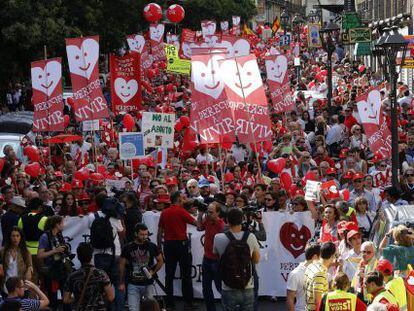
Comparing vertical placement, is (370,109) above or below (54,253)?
above

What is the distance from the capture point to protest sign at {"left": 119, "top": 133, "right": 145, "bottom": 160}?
19.8 meters

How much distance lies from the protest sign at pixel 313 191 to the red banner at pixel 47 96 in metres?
7.13

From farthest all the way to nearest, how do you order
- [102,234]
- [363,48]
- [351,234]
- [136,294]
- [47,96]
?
[363,48] → [47,96] → [102,234] → [136,294] → [351,234]

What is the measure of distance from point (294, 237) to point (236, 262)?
151 inches

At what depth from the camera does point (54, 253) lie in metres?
13.7

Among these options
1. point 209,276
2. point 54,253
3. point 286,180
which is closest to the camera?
point 54,253

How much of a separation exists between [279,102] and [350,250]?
13.4m

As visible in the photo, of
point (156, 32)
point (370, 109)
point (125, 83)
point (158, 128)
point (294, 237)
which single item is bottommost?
point (294, 237)

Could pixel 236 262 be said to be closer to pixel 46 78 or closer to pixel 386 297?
pixel 386 297

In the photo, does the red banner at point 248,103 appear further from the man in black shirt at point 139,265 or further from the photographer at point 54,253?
the man in black shirt at point 139,265

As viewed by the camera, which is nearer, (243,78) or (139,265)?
(139,265)

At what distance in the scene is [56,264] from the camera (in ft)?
45.5

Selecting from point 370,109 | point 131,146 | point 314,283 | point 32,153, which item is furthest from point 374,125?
point 314,283

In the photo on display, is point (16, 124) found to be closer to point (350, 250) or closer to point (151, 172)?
point (151, 172)
